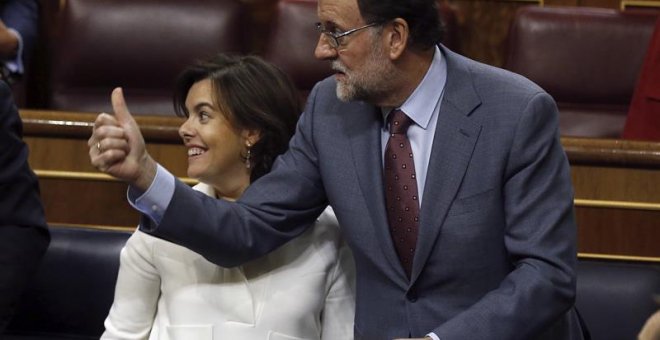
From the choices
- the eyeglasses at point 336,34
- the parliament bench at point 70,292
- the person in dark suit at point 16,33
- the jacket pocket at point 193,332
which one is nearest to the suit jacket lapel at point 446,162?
the eyeglasses at point 336,34

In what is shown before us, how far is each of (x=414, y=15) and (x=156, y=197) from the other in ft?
1.10

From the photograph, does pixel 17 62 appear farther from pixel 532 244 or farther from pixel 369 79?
pixel 532 244

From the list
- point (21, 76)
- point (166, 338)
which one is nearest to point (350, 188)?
point (166, 338)

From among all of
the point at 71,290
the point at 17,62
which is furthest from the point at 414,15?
the point at 17,62

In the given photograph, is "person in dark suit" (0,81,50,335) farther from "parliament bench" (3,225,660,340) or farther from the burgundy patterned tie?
the burgundy patterned tie

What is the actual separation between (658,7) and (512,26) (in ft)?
1.31

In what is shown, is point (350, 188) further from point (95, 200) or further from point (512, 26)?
point (512, 26)

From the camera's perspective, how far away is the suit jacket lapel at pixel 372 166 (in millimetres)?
1238

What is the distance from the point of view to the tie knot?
1.25 metres

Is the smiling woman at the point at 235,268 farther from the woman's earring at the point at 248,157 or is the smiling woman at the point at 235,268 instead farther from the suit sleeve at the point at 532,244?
the suit sleeve at the point at 532,244

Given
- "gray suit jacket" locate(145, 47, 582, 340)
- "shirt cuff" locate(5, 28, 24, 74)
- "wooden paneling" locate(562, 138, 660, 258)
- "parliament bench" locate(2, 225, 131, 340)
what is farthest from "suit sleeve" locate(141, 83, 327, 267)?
"shirt cuff" locate(5, 28, 24, 74)

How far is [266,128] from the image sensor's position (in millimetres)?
1415

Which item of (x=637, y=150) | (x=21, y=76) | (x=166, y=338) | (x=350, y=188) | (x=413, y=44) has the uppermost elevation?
(x=413, y=44)

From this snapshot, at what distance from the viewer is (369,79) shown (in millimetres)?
1234
